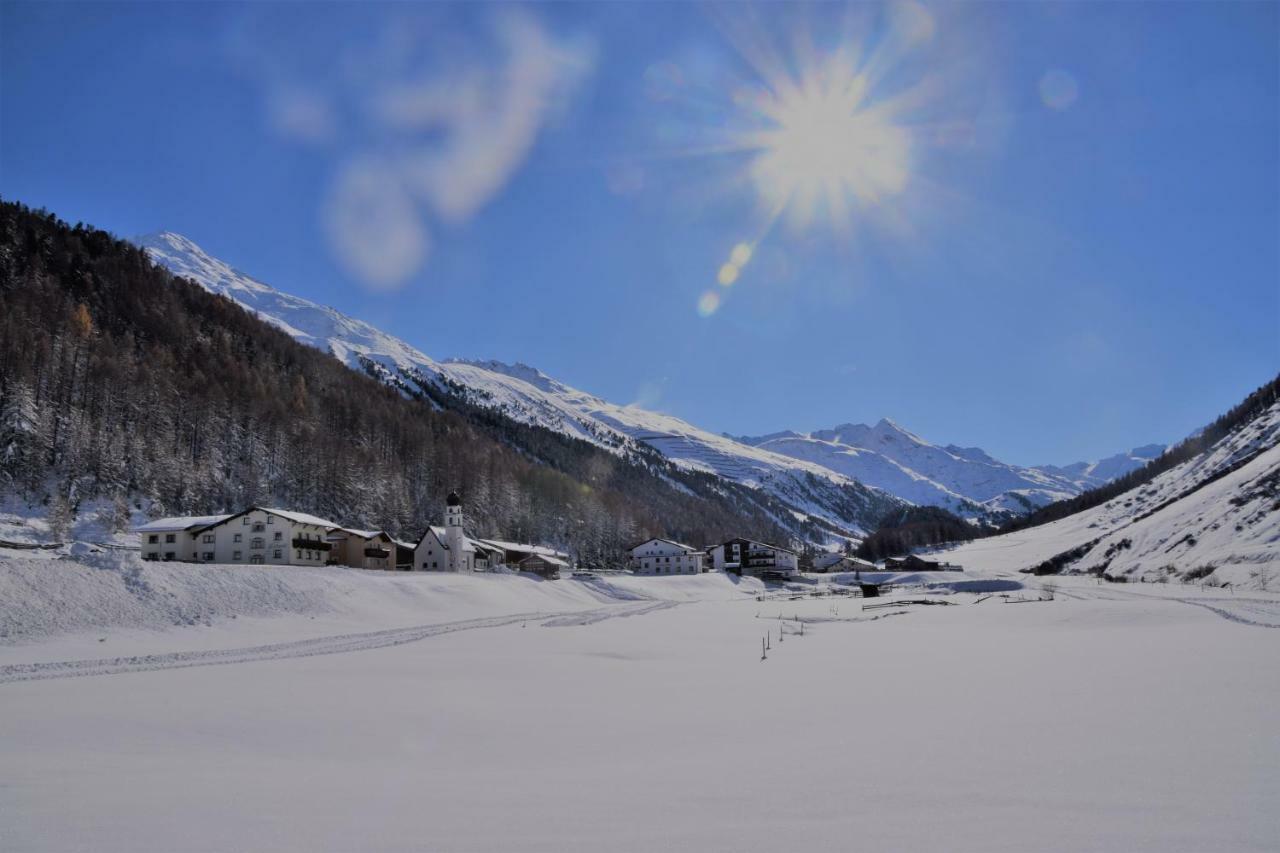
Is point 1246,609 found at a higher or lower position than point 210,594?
higher

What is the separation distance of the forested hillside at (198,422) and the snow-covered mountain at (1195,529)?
97.9m

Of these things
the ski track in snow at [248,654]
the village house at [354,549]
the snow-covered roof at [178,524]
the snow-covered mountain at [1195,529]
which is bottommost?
the ski track in snow at [248,654]

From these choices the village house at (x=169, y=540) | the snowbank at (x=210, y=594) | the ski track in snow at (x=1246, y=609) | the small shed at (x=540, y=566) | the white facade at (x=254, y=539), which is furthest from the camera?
the small shed at (x=540, y=566)

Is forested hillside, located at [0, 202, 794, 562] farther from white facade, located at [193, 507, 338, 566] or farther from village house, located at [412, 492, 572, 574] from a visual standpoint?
village house, located at [412, 492, 572, 574]

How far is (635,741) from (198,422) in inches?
4651

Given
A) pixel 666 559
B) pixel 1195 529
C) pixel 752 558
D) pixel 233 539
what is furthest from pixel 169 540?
pixel 1195 529

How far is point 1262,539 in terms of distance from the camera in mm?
84812

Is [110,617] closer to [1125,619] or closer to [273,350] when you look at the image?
[1125,619]

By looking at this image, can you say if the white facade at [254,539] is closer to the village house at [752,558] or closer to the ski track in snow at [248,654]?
the ski track in snow at [248,654]

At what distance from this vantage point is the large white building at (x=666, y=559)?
469 feet

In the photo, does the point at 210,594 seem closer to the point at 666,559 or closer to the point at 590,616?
the point at 590,616

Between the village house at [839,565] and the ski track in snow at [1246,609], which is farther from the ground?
the ski track in snow at [1246,609]

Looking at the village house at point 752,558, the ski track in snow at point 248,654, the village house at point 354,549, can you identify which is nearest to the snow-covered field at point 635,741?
the ski track in snow at point 248,654

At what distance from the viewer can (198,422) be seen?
111125mm
